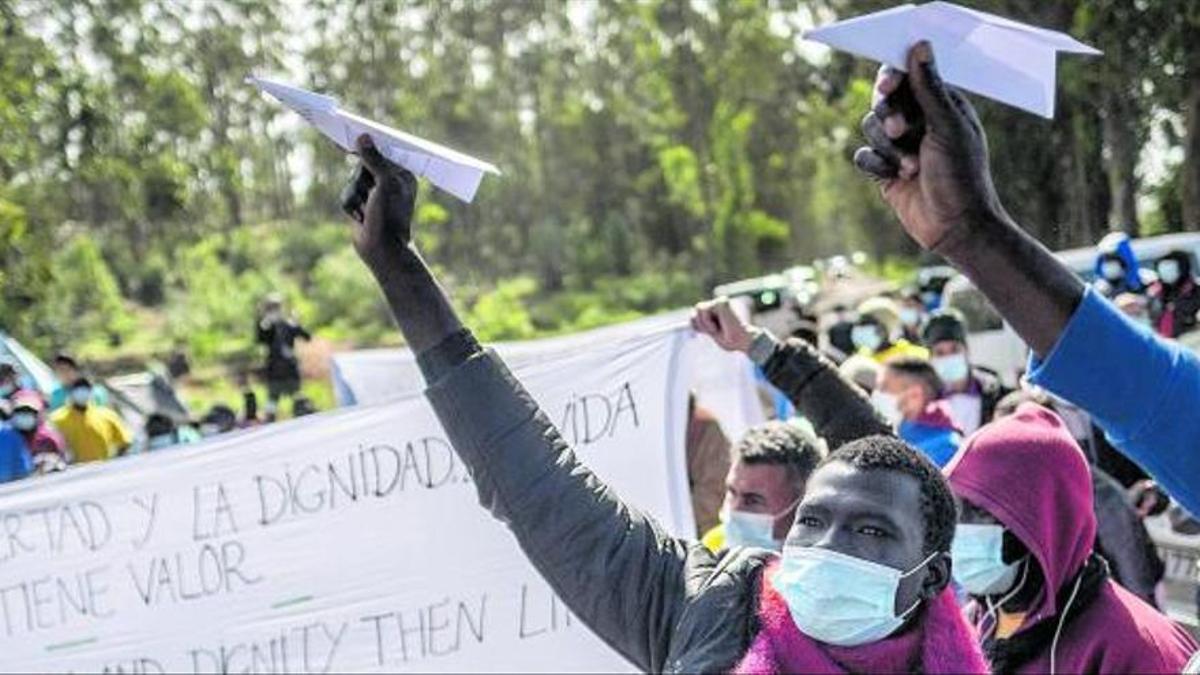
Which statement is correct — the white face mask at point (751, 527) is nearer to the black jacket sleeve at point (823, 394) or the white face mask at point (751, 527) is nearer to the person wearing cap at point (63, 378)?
the black jacket sleeve at point (823, 394)

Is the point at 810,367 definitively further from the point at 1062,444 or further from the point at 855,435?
the point at 1062,444

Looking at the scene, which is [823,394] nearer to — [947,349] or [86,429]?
[947,349]

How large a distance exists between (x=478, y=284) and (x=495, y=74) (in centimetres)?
810

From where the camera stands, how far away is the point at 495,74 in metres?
53.5

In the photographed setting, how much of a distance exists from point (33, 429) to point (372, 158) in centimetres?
548

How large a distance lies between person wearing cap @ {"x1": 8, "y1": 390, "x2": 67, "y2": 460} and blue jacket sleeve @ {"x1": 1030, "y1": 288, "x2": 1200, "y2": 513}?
6.16m

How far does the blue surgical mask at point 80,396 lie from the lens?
26.6 feet

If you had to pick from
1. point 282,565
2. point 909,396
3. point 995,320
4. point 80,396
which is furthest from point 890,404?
point 995,320

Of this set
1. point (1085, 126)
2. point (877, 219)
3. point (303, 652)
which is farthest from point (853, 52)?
point (877, 219)

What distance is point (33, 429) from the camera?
7.06m

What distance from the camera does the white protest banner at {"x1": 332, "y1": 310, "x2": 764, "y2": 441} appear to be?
4.78 metres

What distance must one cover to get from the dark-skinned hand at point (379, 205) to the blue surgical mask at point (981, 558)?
107 cm

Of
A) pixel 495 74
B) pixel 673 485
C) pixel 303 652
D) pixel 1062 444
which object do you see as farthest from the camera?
pixel 495 74

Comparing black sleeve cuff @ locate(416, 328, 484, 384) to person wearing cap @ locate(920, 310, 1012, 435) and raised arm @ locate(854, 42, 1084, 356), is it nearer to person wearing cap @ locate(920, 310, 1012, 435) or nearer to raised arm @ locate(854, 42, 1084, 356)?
raised arm @ locate(854, 42, 1084, 356)
